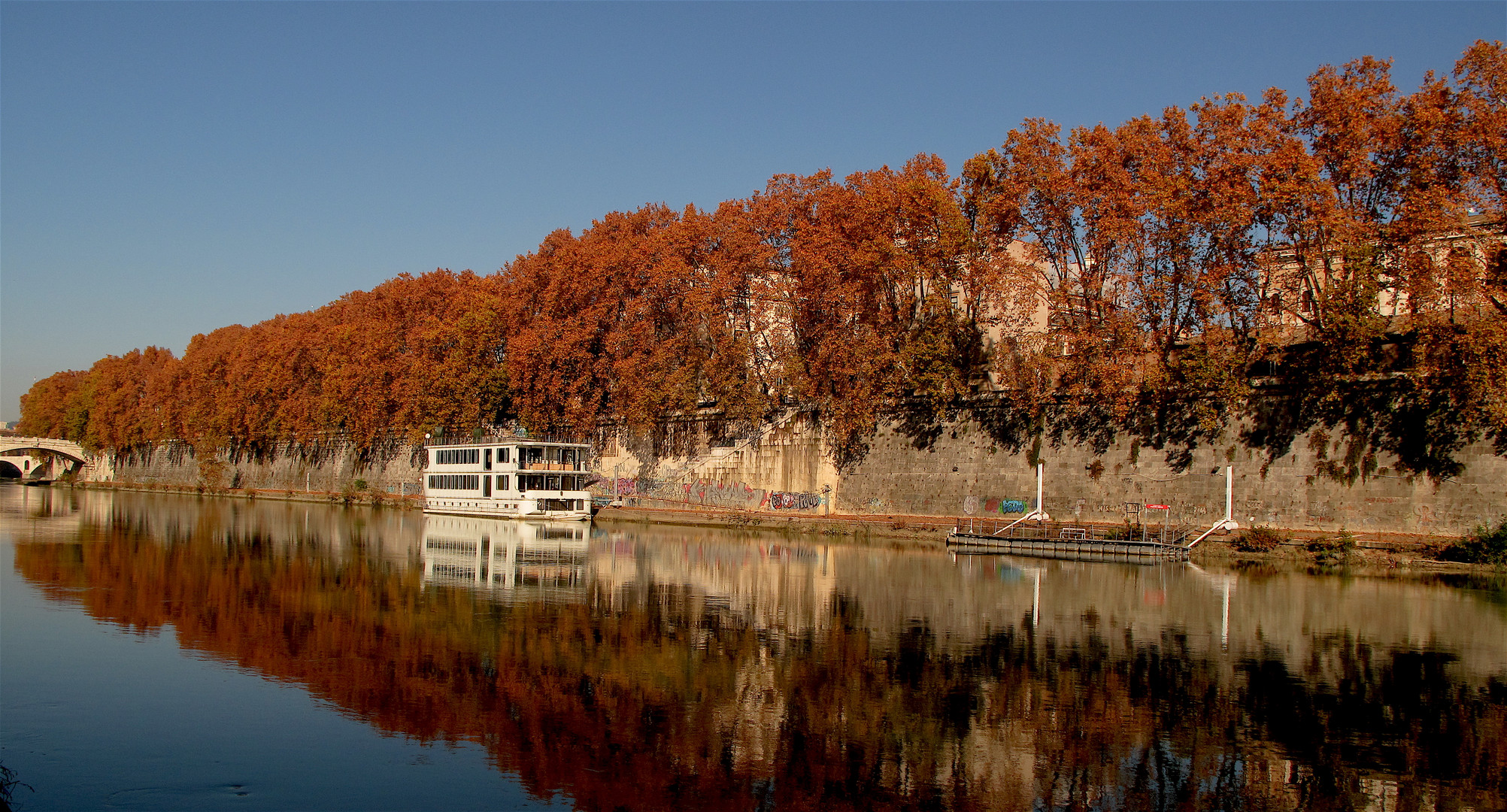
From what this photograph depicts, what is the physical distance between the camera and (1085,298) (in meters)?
44.3

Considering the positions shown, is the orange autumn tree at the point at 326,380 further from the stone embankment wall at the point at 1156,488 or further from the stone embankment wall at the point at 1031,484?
the stone embankment wall at the point at 1156,488

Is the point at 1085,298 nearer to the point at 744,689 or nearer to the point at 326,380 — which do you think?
the point at 744,689

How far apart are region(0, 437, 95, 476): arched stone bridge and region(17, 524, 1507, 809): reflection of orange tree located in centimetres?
10008

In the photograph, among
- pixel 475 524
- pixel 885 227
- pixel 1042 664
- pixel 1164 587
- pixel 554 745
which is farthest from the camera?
pixel 475 524

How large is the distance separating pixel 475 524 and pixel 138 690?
117 feet

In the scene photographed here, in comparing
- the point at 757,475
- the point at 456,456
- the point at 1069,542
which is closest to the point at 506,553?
the point at 757,475

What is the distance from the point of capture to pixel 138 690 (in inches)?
679

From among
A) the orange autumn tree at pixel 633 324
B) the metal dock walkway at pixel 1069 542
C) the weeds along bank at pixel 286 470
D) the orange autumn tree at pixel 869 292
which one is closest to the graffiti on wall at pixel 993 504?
the metal dock walkway at pixel 1069 542

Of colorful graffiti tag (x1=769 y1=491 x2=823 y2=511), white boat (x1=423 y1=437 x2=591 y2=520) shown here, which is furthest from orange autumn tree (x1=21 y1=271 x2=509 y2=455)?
colorful graffiti tag (x1=769 y1=491 x2=823 y2=511)

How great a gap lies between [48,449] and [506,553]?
9756cm

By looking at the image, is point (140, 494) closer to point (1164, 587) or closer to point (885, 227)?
point (885, 227)

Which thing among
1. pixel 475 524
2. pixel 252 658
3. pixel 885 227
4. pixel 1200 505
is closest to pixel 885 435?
pixel 885 227

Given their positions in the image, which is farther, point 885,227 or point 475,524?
point 475,524

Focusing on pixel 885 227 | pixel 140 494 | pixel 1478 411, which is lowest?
pixel 140 494
